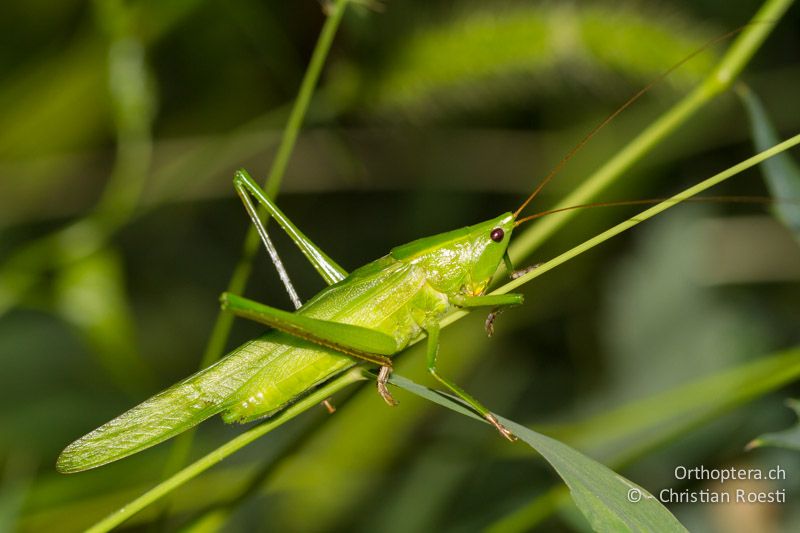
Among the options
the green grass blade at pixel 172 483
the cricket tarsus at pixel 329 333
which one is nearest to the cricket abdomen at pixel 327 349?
the cricket tarsus at pixel 329 333

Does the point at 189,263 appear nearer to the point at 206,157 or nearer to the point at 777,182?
the point at 206,157

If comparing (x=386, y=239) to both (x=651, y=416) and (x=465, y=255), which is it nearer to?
(x=651, y=416)

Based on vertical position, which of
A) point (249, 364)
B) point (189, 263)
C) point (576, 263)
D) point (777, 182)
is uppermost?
point (189, 263)

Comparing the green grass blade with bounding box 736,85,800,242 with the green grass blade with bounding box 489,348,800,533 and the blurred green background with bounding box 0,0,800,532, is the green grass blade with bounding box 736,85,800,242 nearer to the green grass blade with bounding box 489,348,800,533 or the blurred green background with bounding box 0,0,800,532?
the blurred green background with bounding box 0,0,800,532

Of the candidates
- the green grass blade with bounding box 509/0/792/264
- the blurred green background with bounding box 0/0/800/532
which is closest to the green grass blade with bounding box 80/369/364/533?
the blurred green background with bounding box 0/0/800/532

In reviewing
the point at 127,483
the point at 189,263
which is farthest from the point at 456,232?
the point at 189,263
